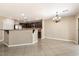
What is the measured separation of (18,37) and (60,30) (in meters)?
3.06

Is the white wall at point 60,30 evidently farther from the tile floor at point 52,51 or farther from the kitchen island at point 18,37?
the kitchen island at point 18,37

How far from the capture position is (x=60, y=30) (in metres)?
3.27

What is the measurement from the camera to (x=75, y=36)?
10.6ft

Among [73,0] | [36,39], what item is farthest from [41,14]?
[36,39]

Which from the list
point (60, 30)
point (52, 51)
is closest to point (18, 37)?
point (52, 51)

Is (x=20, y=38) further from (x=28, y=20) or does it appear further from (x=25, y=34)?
(x=28, y=20)

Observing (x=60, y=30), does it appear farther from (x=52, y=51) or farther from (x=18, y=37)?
(x=18, y=37)

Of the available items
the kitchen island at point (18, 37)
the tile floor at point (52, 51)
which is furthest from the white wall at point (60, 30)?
the kitchen island at point (18, 37)

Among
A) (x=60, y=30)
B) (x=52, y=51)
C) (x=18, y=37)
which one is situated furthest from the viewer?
(x=18, y=37)

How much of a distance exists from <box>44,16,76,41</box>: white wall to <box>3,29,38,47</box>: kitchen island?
2.35m

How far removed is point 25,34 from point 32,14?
10.3ft

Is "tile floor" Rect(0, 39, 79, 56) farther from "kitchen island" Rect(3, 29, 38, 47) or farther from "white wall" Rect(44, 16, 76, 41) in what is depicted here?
"kitchen island" Rect(3, 29, 38, 47)

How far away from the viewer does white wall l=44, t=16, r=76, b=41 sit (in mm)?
3084

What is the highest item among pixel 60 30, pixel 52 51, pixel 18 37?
pixel 60 30
